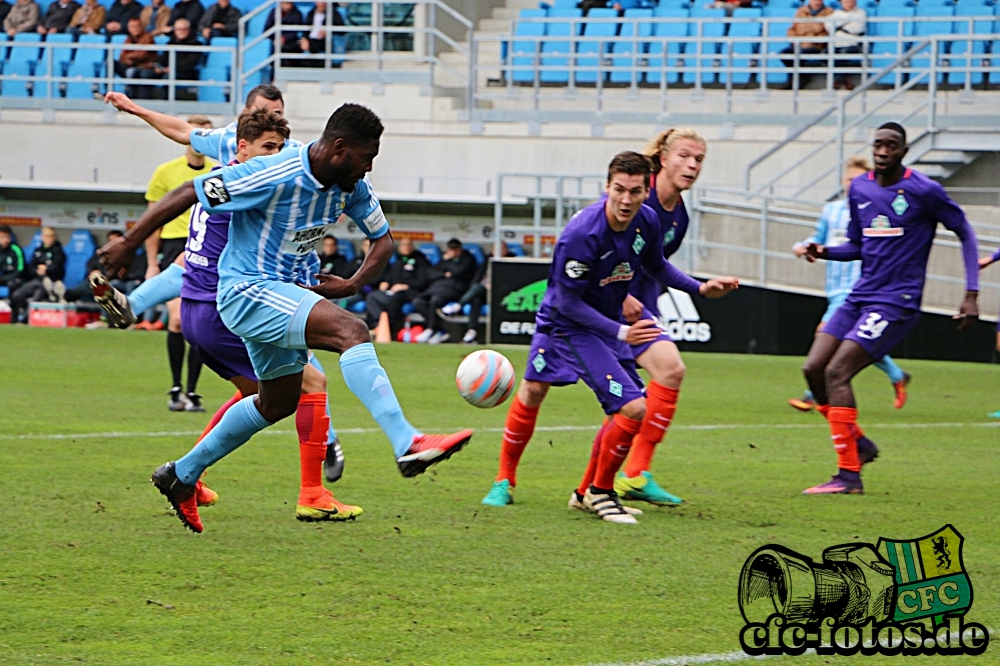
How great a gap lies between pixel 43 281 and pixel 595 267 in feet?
53.1

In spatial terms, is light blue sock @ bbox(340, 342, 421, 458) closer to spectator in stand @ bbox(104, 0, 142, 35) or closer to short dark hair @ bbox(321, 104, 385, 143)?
short dark hair @ bbox(321, 104, 385, 143)

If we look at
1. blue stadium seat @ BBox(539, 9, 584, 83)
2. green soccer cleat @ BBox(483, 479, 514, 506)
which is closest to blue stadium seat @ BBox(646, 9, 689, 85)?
blue stadium seat @ BBox(539, 9, 584, 83)

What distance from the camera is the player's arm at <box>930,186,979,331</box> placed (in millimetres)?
8188

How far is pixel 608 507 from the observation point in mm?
6758

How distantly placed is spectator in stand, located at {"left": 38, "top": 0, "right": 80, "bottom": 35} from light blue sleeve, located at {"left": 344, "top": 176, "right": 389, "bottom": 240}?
21.1 metres

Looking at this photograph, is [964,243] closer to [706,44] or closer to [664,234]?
[664,234]

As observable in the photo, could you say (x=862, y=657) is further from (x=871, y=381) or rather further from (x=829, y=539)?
(x=871, y=381)

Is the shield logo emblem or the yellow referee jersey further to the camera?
the yellow referee jersey

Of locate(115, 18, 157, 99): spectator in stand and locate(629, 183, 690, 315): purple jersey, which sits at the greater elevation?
locate(115, 18, 157, 99): spectator in stand

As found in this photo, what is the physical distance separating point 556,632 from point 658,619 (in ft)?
1.38

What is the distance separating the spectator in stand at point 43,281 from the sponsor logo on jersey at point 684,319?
9.20 meters

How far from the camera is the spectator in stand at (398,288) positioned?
65.0 ft

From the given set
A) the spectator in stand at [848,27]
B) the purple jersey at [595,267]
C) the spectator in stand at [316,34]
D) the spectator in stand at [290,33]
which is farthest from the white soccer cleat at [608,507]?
the spectator in stand at [290,33]

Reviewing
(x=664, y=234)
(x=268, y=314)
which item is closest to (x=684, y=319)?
(x=664, y=234)
